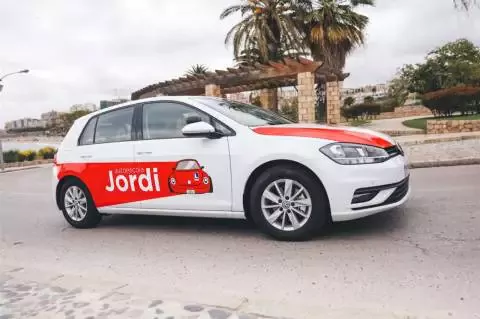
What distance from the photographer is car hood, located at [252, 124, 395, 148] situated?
14.8 feet

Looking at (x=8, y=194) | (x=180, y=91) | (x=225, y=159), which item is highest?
(x=180, y=91)

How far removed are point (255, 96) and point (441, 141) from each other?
18.1 m

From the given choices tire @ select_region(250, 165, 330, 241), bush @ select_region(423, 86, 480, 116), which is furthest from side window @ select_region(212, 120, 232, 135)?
bush @ select_region(423, 86, 480, 116)

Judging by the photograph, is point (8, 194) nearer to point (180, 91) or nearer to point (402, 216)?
point (402, 216)

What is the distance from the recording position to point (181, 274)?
154 inches

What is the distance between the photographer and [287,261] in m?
4.06

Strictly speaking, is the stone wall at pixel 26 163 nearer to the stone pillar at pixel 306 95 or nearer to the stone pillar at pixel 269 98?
the stone pillar at pixel 269 98

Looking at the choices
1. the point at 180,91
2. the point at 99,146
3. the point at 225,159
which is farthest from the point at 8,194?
the point at 180,91

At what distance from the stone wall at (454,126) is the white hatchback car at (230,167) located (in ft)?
50.8

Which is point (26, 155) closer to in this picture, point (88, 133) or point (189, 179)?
point (88, 133)

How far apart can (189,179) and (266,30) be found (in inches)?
846

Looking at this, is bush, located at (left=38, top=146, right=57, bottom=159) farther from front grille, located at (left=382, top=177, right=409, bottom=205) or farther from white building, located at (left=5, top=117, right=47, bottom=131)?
white building, located at (left=5, top=117, right=47, bottom=131)

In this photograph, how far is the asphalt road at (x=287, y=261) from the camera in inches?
123

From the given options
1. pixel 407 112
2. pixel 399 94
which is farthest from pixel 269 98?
pixel 399 94
